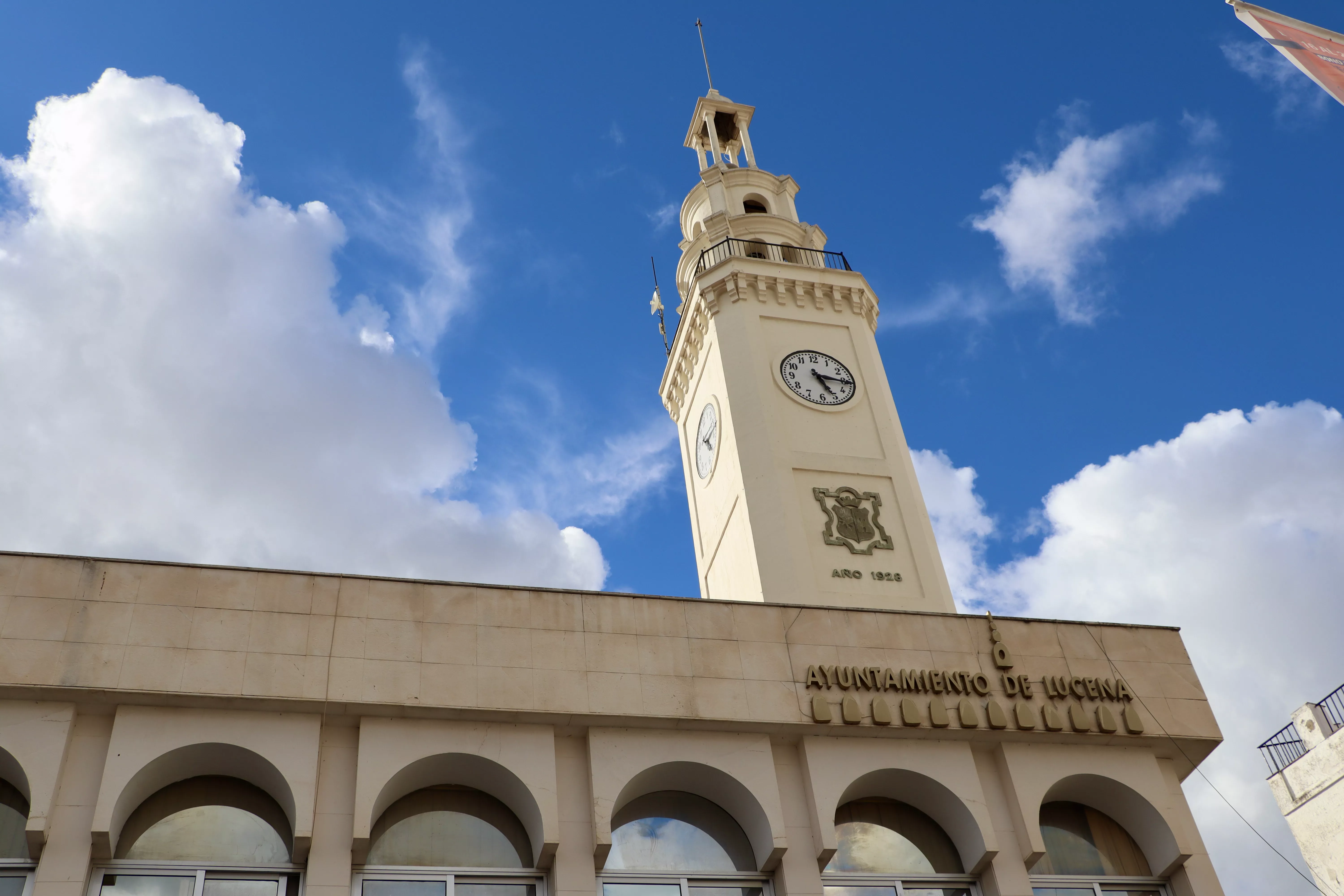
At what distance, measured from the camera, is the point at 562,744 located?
15164 mm

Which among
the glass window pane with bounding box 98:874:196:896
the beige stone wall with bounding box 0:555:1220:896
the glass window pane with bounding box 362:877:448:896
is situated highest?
the beige stone wall with bounding box 0:555:1220:896

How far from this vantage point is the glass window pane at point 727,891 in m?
14.8

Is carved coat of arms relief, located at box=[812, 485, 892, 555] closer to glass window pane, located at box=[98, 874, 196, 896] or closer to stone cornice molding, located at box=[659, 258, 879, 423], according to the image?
stone cornice molding, located at box=[659, 258, 879, 423]

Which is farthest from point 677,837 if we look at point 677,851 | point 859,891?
point 859,891

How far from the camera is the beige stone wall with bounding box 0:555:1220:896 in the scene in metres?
13.8

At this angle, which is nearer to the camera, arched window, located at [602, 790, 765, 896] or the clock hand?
arched window, located at [602, 790, 765, 896]

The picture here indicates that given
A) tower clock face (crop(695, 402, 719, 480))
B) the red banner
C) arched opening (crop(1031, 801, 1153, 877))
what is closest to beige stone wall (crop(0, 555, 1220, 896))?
arched opening (crop(1031, 801, 1153, 877))

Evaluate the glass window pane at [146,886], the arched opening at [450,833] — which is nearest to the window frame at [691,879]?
the arched opening at [450,833]

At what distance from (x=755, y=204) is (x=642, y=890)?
85.1 feet

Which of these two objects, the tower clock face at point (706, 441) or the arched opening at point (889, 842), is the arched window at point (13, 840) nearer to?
the arched opening at point (889, 842)

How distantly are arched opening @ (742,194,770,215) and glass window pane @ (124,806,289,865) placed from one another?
26177 millimetres

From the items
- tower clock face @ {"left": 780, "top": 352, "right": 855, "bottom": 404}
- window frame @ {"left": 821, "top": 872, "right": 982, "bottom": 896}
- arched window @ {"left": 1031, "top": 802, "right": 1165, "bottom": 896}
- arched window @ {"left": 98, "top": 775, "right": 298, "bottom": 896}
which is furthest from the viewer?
tower clock face @ {"left": 780, "top": 352, "right": 855, "bottom": 404}

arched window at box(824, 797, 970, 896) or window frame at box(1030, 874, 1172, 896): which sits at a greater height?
arched window at box(824, 797, 970, 896)

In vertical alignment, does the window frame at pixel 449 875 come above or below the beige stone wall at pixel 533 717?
below
